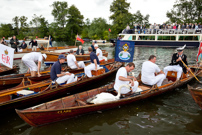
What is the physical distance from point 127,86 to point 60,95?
3.29 meters

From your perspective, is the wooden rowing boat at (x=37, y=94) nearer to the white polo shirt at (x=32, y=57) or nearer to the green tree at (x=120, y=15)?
the white polo shirt at (x=32, y=57)

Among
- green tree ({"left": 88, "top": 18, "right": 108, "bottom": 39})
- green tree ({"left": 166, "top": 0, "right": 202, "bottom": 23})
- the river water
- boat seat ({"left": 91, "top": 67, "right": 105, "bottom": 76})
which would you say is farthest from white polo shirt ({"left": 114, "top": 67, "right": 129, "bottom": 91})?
green tree ({"left": 88, "top": 18, "right": 108, "bottom": 39})

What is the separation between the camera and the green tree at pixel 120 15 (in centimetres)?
5094

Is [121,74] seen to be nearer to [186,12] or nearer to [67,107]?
[67,107]

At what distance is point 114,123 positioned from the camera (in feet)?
17.7

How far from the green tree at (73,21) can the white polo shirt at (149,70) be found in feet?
202

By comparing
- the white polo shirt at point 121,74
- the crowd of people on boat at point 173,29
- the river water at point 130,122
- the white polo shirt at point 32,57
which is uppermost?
the crowd of people on boat at point 173,29

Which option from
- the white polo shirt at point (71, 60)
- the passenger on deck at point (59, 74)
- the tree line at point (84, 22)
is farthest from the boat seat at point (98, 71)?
the tree line at point (84, 22)

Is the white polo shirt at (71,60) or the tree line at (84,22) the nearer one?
the white polo shirt at (71,60)

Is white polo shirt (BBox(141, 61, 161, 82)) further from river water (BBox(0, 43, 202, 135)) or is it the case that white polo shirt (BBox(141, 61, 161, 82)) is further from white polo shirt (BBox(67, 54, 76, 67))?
white polo shirt (BBox(67, 54, 76, 67))

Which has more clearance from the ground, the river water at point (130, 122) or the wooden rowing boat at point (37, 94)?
the wooden rowing boat at point (37, 94)

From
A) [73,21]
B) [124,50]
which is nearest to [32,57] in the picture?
[124,50]

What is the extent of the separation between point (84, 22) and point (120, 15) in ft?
75.7

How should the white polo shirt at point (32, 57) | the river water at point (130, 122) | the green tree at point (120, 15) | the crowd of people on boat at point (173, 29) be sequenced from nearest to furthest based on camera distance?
the river water at point (130, 122), the white polo shirt at point (32, 57), the crowd of people on boat at point (173, 29), the green tree at point (120, 15)
